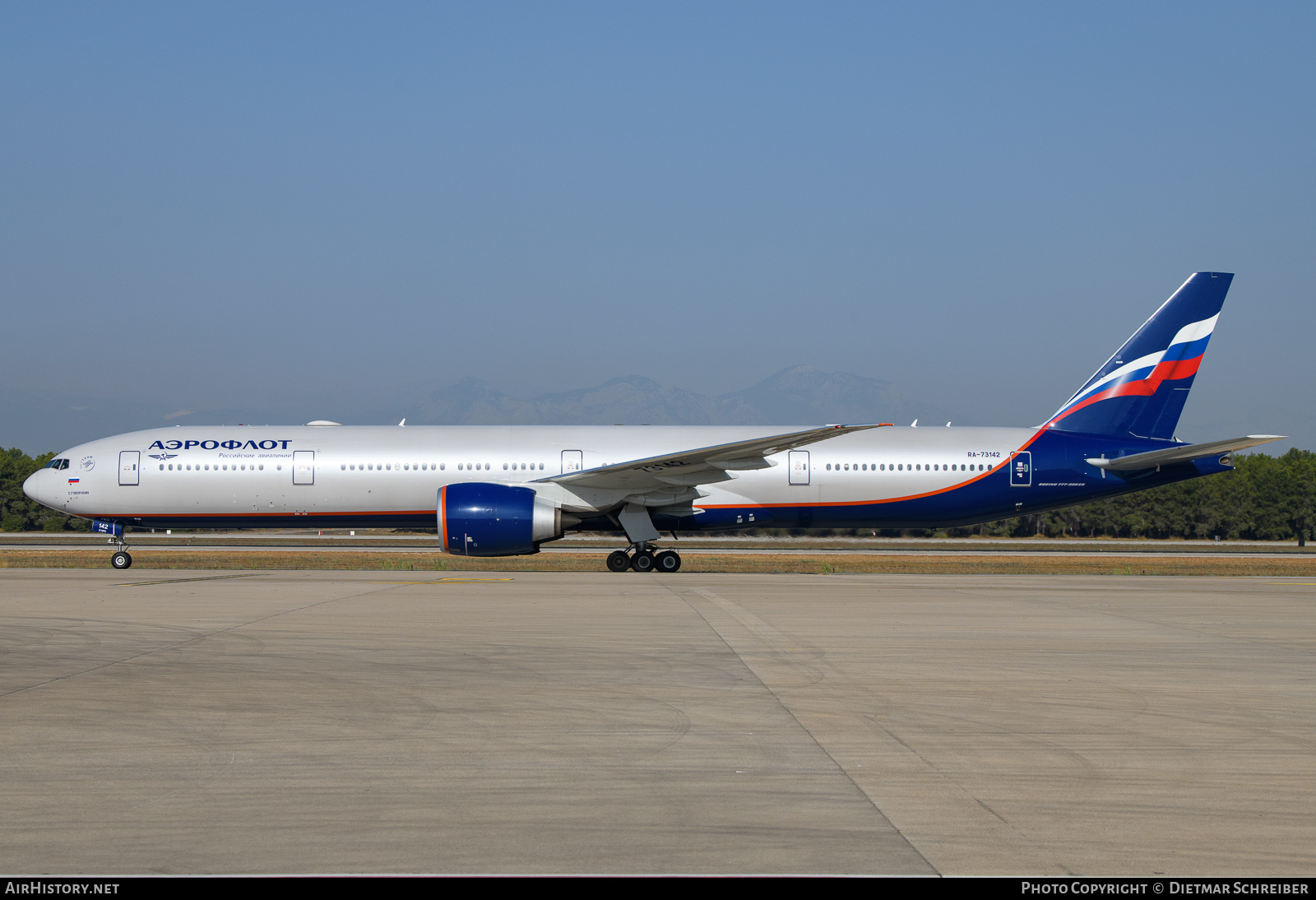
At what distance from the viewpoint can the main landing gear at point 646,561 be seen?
23.0 meters

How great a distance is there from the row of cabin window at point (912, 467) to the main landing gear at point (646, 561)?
485cm

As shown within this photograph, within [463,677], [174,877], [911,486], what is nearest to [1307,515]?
[911,486]

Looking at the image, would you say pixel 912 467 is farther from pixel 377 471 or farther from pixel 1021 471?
pixel 377 471

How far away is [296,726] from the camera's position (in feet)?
22.7

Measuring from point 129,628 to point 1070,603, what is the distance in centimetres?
1343

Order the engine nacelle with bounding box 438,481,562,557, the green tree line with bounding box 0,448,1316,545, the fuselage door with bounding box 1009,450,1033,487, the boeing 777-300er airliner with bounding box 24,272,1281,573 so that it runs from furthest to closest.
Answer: the green tree line with bounding box 0,448,1316,545 → the fuselage door with bounding box 1009,450,1033,487 → the boeing 777-300er airliner with bounding box 24,272,1281,573 → the engine nacelle with bounding box 438,481,562,557

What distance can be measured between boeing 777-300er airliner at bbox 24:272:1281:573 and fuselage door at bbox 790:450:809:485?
39 mm

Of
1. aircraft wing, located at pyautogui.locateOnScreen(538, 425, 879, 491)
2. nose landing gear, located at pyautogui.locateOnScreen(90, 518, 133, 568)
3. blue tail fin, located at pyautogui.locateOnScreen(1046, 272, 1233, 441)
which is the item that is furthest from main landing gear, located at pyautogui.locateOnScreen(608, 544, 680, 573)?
nose landing gear, located at pyautogui.locateOnScreen(90, 518, 133, 568)

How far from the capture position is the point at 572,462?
24.3 m

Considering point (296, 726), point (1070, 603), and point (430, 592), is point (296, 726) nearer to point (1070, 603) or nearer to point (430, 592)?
point (430, 592)

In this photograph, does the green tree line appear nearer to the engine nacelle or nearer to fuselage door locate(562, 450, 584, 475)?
fuselage door locate(562, 450, 584, 475)

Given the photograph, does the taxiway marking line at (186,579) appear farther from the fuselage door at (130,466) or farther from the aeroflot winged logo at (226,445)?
the fuselage door at (130,466)

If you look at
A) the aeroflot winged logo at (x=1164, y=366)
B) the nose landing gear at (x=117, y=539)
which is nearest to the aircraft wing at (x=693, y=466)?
the aeroflot winged logo at (x=1164, y=366)

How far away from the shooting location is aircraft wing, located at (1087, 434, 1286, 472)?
21969 millimetres
